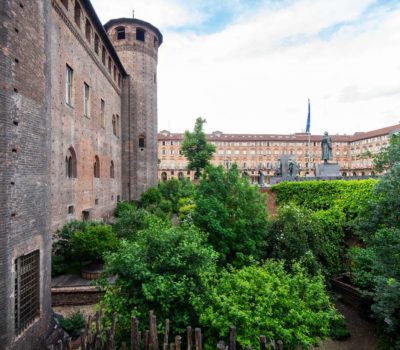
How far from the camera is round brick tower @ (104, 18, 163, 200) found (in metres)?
27.8

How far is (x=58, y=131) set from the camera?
13.7m

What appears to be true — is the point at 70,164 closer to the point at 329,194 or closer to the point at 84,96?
the point at 84,96

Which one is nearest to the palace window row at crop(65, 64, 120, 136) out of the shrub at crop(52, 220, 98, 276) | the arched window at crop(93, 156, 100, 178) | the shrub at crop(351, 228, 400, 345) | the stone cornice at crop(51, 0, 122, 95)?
the stone cornice at crop(51, 0, 122, 95)

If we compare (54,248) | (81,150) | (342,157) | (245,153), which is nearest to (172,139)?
(245,153)

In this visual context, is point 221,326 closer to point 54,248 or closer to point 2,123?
point 2,123

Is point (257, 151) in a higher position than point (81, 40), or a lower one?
lower

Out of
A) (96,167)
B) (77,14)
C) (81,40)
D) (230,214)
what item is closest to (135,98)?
(96,167)

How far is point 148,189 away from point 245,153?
163 ft

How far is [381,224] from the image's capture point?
9.86 meters

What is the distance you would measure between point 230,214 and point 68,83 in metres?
10.9

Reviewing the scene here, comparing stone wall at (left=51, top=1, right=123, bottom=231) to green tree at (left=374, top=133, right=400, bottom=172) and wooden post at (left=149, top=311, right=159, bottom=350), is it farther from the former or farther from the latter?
green tree at (left=374, top=133, right=400, bottom=172)

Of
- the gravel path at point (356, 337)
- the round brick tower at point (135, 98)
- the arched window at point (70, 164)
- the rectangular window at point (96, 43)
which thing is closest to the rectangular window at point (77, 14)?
the rectangular window at point (96, 43)

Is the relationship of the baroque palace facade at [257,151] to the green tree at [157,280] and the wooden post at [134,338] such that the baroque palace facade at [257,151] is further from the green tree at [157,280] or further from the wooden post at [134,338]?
the wooden post at [134,338]

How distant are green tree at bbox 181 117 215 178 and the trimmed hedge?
22107mm
